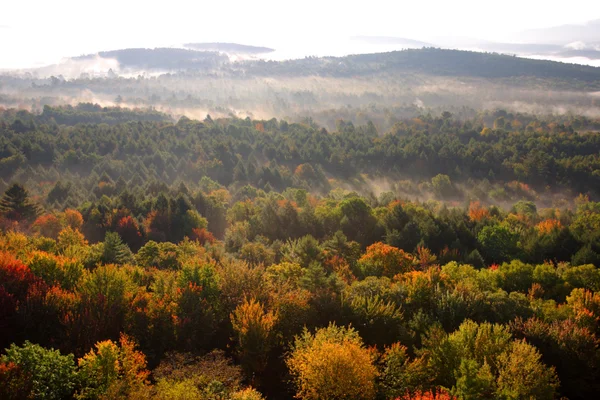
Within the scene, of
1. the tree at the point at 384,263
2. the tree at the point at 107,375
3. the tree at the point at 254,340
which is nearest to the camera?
the tree at the point at 107,375

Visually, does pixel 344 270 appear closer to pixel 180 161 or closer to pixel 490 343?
pixel 490 343

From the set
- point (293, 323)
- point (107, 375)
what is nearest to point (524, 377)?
point (293, 323)

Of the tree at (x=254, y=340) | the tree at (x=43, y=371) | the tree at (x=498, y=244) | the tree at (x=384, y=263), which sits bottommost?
the tree at (x=498, y=244)

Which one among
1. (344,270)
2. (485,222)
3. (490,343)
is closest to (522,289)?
(344,270)

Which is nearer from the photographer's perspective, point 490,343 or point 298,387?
point 298,387

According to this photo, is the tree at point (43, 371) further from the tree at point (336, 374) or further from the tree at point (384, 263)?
the tree at point (384, 263)

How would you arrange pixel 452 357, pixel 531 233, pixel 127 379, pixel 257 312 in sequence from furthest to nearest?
pixel 531 233 < pixel 257 312 < pixel 452 357 < pixel 127 379

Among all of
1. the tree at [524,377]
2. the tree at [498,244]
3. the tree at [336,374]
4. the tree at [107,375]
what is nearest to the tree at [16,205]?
the tree at [107,375]

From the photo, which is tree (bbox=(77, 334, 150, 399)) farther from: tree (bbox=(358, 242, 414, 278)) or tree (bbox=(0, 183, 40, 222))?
tree (bbox=(0, 183, 40, 222))
